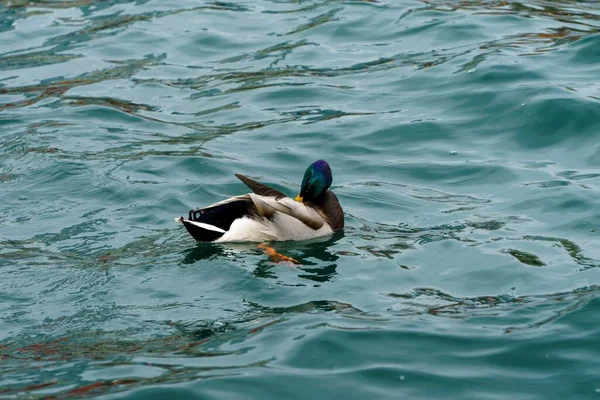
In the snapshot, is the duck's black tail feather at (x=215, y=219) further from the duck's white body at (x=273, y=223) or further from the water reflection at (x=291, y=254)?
the water reflection at (x=291, y=254)

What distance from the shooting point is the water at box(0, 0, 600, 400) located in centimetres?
600

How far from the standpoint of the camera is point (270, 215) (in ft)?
27.9

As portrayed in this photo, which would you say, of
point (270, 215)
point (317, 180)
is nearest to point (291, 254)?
point (270, 215)

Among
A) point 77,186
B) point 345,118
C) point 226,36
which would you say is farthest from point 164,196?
point 226,36

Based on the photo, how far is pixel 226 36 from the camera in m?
14.7

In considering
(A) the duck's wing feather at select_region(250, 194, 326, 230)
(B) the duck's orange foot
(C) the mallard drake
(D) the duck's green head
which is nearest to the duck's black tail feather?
(C) the mallard drake

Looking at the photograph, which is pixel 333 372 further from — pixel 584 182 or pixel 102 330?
pixel 584 182

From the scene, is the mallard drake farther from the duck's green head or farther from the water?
the water

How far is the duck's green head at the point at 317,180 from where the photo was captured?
28.9 ft

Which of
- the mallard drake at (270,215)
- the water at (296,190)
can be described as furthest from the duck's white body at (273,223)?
the water at (296,190)

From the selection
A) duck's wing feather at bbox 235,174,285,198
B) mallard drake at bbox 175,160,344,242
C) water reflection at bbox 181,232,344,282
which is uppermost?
duck's wing feather at bbox 235,174,285,198

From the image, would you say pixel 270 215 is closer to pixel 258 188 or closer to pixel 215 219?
pixel 258 188

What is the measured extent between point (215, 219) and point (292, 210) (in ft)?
2.15

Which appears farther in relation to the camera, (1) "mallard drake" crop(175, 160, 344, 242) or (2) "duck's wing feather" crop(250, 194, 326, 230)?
(2) "duck's wing feather" crop(250, 194, 326, 230)
